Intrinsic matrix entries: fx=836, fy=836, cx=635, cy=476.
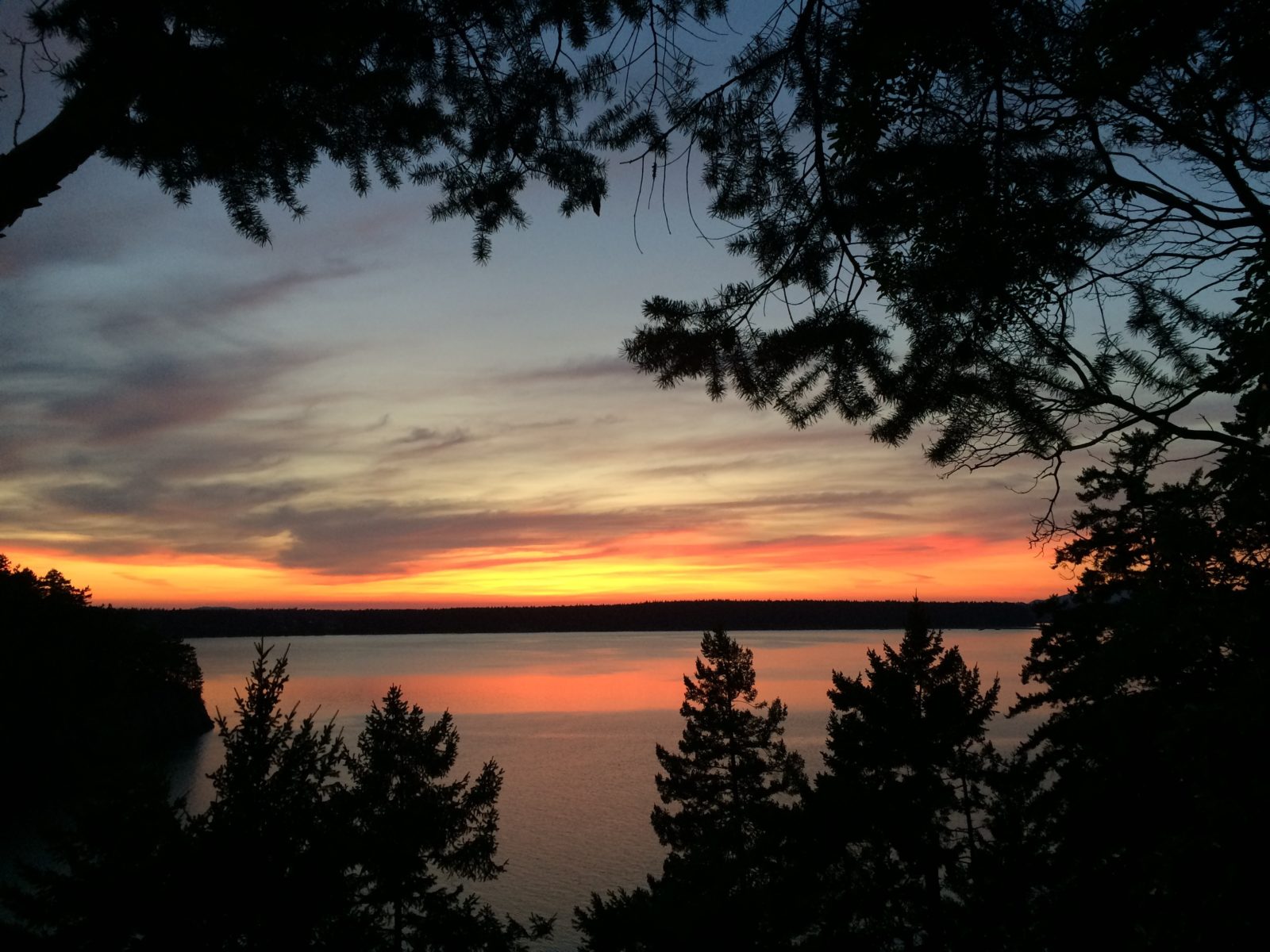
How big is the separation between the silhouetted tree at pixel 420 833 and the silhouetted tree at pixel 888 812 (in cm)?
877

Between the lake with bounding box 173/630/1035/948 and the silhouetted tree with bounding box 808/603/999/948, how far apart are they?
1448 cm

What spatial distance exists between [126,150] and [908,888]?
27189mm

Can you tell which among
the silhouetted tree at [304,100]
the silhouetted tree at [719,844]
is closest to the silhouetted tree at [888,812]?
the silhouetted tree at [719,844]

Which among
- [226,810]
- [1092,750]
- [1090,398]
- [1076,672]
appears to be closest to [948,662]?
[1076,672]

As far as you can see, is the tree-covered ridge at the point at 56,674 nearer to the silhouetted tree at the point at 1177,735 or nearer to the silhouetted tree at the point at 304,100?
the silhouetted tree at the point at 1177,735

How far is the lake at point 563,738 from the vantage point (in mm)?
43250

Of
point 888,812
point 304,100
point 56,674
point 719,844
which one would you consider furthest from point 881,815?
point 56,674

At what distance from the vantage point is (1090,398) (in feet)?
16.3

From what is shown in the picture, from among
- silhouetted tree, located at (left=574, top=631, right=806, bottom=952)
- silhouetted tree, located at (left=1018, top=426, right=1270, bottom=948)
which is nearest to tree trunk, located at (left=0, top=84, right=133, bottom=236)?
silhouetted tree, located at (left=1018, top=426, right=1270, bottom=948)

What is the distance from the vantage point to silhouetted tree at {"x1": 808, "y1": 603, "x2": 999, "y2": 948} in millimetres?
23875

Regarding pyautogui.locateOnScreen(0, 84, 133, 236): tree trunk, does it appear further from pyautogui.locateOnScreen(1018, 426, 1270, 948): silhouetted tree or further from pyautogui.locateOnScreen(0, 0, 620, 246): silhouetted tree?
pyautogui.locateOnScreen(1018, 426, 1270, 948): silhouetted tree

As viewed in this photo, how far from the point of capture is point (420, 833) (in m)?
22.7

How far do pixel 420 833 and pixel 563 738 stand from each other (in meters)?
63.7

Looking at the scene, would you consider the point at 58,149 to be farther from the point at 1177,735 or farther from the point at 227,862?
the point at 227,862
